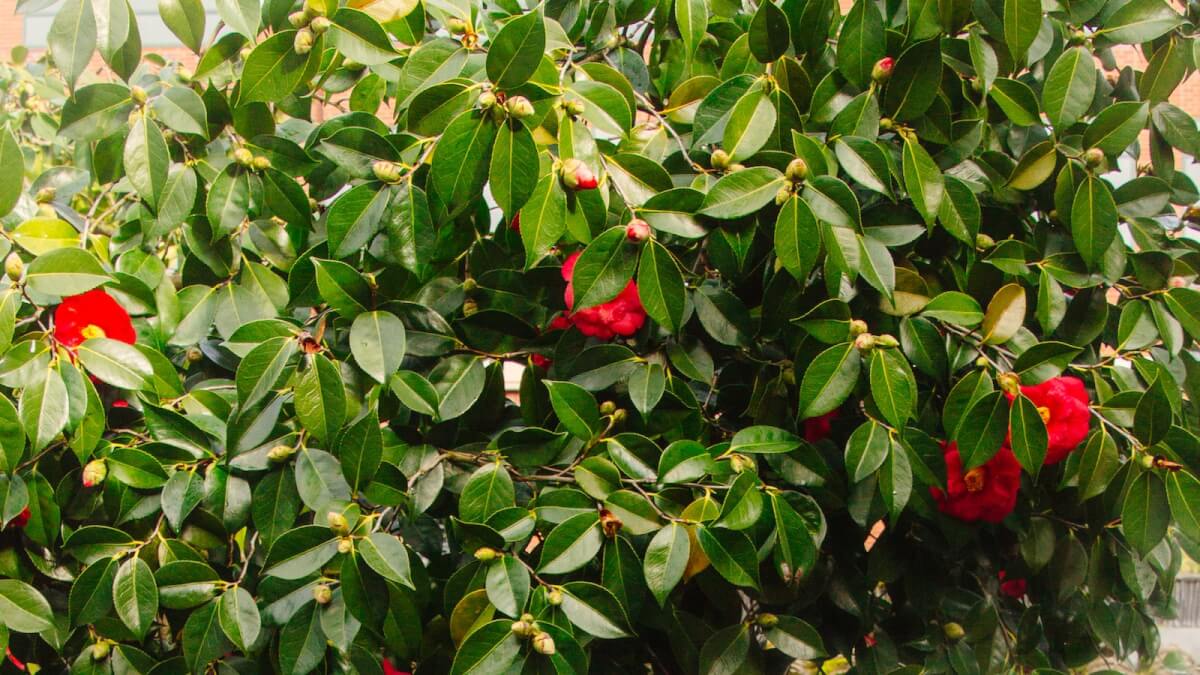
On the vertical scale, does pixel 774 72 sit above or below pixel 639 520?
above

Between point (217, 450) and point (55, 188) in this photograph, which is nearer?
point (217, 450)

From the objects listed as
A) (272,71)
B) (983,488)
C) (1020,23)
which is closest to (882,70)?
(1020,23)

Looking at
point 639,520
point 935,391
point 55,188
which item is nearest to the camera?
point 639,520

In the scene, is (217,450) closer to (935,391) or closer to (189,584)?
(189,584)

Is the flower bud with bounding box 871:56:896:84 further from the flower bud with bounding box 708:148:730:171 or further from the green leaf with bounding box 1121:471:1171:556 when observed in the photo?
the green leaf with bounding box 1121:471:1171:556

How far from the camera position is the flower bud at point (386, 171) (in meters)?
0.60

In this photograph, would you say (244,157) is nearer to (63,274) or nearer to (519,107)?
(63,274)

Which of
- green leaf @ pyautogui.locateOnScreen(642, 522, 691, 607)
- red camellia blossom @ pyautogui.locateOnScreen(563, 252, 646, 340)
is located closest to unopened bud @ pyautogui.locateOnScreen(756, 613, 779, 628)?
green leaf @ pyautogui.locateOnScreen(642, 522, 691, 607)

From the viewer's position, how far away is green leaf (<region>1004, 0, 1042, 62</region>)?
610 mm

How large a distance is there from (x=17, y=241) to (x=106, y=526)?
0.22 m

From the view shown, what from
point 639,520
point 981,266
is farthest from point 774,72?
point 639,520

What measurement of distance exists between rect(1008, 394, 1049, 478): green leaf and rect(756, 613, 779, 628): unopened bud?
21 cm

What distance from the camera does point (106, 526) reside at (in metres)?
0.65

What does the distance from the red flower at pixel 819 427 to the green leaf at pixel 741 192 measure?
0.64 feet
